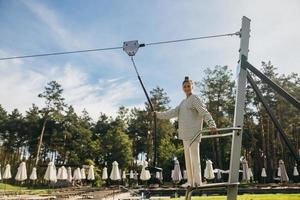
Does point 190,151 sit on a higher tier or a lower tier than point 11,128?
lower

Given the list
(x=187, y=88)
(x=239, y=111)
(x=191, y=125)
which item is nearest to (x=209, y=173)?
(x=239, y=111)

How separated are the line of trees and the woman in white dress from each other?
32.9m

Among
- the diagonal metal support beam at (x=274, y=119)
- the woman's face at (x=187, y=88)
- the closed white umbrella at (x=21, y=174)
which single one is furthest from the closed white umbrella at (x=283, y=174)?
the woman's face at (x=187, y=88)

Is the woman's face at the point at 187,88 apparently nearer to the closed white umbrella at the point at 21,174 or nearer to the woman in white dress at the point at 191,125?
the woman in white dress at the point at 191,125

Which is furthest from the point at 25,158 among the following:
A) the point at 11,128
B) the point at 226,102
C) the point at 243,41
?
the point at 243,41

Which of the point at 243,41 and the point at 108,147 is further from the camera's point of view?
the point at 108,147

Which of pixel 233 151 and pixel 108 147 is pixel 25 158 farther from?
pixel 233 151

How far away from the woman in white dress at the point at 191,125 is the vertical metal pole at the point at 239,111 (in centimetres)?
47

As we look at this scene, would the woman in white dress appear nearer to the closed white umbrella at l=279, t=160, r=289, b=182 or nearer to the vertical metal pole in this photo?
the vertical metal pole

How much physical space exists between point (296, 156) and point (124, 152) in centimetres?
4620

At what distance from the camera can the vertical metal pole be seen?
5016mm

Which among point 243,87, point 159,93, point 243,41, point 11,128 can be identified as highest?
point 159,93

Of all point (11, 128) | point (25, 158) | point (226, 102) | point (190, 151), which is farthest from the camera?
point (25, 158)

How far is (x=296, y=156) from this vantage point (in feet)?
18.0
